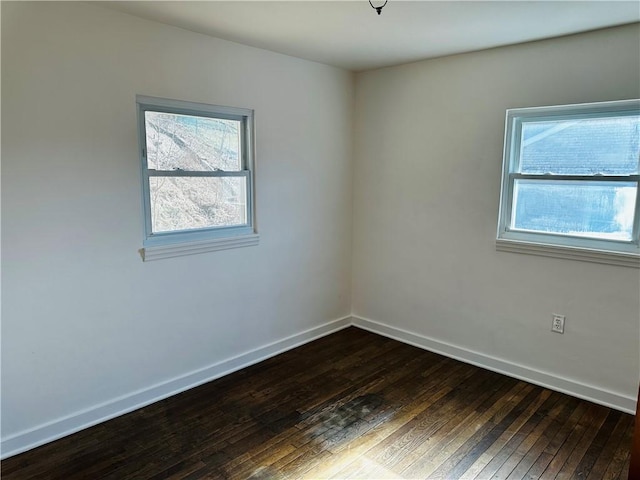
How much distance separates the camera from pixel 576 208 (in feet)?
9.30

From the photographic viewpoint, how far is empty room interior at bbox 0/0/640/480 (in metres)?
2.21

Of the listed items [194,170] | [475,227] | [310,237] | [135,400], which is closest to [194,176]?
[194,170]

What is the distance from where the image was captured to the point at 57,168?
222 centimetres

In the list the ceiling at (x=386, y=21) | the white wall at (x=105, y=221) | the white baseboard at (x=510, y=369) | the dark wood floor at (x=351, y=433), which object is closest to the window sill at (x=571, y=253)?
the white baseboard at (x=510, y=369)

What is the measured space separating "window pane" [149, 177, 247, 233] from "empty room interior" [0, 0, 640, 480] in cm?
2

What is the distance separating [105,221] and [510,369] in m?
2.98

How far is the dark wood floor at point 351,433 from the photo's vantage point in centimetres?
216

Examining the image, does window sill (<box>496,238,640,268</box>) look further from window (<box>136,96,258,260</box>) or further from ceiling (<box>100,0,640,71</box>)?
window (<box>136,96,258,260</box>)

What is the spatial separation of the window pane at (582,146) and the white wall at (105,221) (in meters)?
1.75

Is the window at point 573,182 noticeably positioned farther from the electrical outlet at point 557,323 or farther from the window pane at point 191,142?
the window pane at point 191,142

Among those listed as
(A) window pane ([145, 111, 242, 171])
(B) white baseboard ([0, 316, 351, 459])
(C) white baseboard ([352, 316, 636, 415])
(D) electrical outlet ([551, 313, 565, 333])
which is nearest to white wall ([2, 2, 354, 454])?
(B) white baseboard ([0, 316, 351, 459])

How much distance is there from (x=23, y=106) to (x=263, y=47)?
1.60 meters

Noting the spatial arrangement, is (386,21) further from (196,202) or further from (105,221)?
(105,221)

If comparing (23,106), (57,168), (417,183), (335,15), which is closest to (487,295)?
(417,183)
